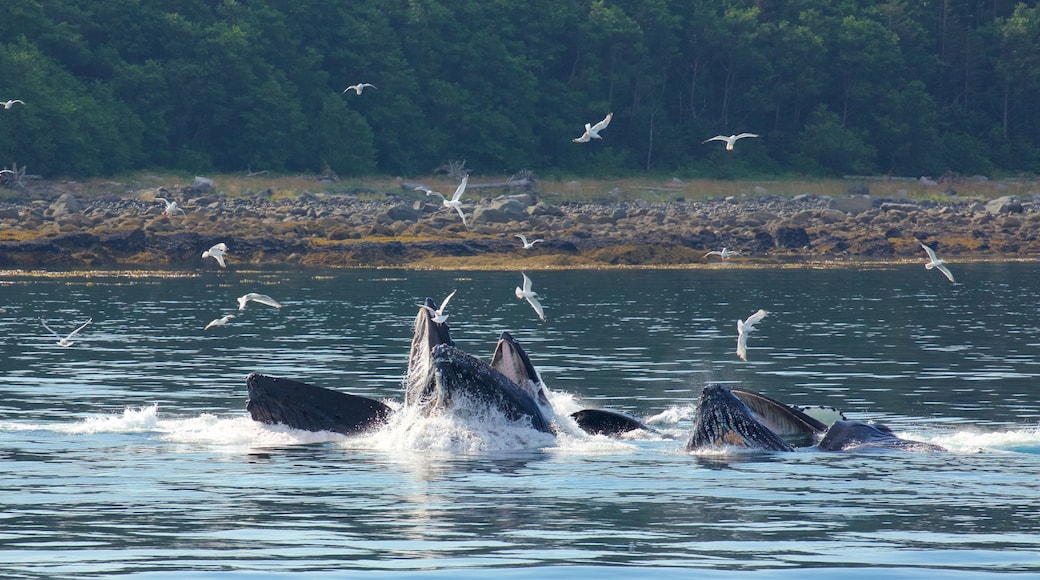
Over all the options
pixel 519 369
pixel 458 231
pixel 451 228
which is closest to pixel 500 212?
pixel 451 228

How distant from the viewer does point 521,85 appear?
103125mm

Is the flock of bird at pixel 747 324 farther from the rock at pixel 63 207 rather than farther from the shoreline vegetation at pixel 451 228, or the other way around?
the rock at pixel 63 207

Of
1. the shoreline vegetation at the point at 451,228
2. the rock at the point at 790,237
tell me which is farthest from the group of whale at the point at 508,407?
the rock at the point at 790,237

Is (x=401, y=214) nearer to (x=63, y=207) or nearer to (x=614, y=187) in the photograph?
(x=63, y=207)

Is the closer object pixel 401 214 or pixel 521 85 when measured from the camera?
pixel 401 214

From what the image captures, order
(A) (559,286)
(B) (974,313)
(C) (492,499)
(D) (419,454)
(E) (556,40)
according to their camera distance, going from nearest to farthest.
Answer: (C) (492,499)
(D) (419,454)
(B) (974,313)
(A) (559,286)
(E) (556,40)

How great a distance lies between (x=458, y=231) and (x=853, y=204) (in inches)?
960

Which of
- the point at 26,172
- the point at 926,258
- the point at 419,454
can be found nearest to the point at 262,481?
the point at 419,454

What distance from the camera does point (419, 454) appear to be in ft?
61.0

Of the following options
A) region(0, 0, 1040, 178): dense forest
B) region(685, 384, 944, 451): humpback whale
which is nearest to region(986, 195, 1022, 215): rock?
region(0, 0, 1040, 178): dense forest

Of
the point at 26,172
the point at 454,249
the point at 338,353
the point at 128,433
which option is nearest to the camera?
the point at 128,433

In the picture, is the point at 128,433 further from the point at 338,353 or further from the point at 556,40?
the point at 556,40

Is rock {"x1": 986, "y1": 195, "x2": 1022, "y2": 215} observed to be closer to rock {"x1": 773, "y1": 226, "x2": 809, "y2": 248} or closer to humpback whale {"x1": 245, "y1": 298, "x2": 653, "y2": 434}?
rock {"x1": 773, "y1": 226, "x2": 809, "y2": 248}

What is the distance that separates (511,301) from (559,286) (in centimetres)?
581
